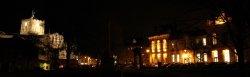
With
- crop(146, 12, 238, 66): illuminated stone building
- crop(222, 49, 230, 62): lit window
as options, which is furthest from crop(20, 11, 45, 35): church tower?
crop(222, 49, 230, 62): lit window

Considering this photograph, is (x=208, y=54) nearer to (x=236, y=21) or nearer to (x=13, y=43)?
(x=13, y=43)

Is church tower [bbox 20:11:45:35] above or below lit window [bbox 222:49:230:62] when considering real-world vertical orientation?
above

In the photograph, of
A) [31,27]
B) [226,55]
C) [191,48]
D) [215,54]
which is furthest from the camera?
[31,27]

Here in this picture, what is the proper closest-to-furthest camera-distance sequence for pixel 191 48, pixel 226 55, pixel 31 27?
1. pixel 226 55
2. pixel 191 48
3. pixel 31 27

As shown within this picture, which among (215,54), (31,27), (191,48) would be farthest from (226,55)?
(31,27)

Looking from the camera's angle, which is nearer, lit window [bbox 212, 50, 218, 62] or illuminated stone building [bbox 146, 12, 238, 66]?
illuminated stone building [bbox 146, 12, 238, 66]

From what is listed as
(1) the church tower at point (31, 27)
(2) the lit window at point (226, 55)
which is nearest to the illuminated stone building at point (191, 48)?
(2) the lit window at point (226, 55)

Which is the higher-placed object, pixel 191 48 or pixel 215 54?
pixel 191 48

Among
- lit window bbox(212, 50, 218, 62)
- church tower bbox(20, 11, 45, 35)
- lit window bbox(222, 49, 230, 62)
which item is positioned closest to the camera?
lit window bbox(222, 49, 230, 62)

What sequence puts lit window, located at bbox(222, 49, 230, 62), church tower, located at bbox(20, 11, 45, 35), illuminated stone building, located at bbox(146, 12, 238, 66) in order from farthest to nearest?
church tower, located at bbox(20, 11, 45, 35) → illuminated stone building, located at bbox(146, 12, 238, 66) → lit window, located at bbox(222, 49, 230, 62)

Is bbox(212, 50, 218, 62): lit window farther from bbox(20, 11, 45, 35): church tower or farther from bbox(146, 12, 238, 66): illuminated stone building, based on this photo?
bbox(20, 11, 45, 35): church tower

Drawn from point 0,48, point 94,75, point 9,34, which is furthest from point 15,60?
point 9,34

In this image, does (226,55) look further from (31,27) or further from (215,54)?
Result: (31,27)

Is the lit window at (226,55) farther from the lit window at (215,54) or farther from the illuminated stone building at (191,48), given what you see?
the lit window at (215,54)
